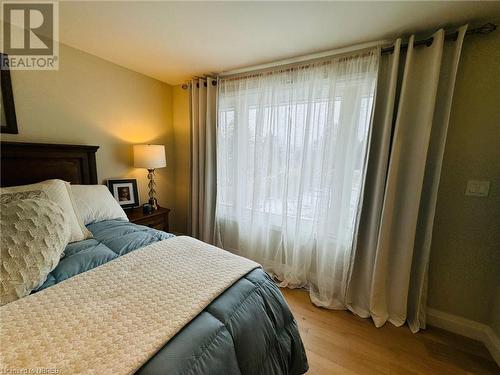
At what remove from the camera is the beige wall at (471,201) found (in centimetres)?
143

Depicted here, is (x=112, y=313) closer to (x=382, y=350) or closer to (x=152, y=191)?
(x=382, y=350)

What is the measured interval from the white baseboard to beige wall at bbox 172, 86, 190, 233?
2795 mm

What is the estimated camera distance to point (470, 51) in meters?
1.44

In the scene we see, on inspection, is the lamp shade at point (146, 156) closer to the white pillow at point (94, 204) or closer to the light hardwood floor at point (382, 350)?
the white pillow at point (94, 204)

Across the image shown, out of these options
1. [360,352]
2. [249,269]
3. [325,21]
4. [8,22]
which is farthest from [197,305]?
[8,22]

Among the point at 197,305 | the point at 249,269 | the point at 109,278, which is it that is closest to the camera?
the point at 197,305

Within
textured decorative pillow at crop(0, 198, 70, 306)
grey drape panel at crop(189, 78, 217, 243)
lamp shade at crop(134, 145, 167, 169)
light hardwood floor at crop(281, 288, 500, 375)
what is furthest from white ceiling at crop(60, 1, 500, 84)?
light hardwood floor at crop(281, 288, 500, 375)

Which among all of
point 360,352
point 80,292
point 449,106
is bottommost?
point 360,352

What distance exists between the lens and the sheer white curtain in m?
1.77

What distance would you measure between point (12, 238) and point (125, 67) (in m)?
2.09

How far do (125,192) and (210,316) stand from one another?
2026 millimetres

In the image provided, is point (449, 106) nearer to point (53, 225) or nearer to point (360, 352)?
point (360, 352)

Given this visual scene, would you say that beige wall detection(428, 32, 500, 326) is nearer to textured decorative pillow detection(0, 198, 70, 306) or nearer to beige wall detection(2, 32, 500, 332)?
beige wall detection(2, 32, 500, 332)

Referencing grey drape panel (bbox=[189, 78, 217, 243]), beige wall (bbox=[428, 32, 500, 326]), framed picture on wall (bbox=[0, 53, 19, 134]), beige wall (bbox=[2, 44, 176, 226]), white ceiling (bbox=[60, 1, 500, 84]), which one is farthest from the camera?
grey drape panel (bbox=[189, 78, 217, 243])
